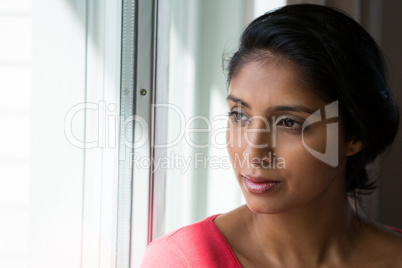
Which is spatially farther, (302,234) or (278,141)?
(302,234)

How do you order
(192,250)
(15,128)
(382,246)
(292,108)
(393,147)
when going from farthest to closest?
(393,147) → (382,246) → (192,250) → (292,108) → (15,128)

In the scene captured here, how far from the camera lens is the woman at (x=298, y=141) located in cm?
111

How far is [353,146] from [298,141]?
0.67 feet

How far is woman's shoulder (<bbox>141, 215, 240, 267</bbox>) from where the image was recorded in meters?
1.17

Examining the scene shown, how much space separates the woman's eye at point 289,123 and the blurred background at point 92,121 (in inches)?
16.7

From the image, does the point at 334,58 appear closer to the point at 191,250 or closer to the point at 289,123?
the point at 289,123

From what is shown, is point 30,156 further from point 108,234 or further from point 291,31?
point 291,31

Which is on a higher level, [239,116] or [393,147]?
[239,116]

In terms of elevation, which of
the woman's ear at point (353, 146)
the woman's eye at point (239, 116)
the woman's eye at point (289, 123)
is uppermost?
the woman's eye at point (239, 116)

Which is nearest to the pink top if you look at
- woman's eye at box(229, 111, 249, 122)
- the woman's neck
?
the woman's neck

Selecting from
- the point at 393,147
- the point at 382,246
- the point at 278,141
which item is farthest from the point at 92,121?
the point at 393,147

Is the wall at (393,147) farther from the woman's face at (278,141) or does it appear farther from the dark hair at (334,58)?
the woman's face at (278,141)

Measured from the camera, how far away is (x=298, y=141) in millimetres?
1113

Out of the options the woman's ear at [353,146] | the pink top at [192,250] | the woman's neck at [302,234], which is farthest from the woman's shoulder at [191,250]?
the woman's ear at [353,146]
